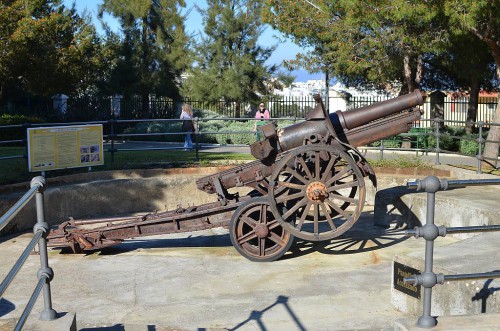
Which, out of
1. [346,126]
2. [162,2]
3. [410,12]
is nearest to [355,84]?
[162,2]

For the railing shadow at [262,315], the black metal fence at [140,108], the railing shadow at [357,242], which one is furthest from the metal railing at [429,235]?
the black metal fence at [140,108]

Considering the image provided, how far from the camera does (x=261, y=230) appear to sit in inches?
365

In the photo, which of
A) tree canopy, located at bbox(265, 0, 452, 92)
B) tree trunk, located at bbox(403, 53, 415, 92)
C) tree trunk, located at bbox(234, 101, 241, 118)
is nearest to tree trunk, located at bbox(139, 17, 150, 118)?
tree trunk, located at bbox(234, 101, 241, 118)

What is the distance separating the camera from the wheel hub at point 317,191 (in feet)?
29.5

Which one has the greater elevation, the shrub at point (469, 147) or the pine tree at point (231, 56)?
the pine tree at point (231, 56)

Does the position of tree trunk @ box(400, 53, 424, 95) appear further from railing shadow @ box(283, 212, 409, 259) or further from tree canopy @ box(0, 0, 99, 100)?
tree canopy @ box(0, 0, 99, 100)

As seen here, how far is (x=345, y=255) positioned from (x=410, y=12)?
732cm

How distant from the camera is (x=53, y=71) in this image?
27594mm

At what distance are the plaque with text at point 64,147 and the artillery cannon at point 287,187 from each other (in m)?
2.62

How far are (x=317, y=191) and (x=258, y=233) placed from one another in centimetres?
95

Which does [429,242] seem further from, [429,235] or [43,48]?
[43,48]

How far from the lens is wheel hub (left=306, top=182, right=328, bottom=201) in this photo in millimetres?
9000

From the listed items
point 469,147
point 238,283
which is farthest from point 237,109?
point 238,283

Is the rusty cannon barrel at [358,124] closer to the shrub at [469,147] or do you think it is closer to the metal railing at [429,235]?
the metal railing at [429,235]
